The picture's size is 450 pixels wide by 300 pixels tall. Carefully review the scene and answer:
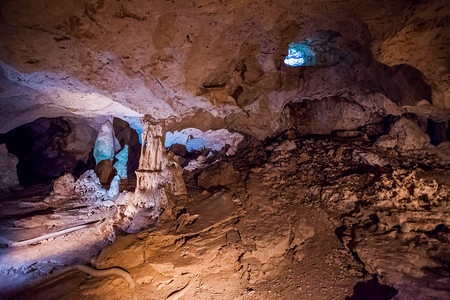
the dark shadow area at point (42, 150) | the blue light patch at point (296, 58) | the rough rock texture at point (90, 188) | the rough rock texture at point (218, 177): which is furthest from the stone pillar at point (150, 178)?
the dark shadow area at point (42, 150)

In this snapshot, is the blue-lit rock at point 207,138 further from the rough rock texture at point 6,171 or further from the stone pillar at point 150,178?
the rough rock texture at point 6,171

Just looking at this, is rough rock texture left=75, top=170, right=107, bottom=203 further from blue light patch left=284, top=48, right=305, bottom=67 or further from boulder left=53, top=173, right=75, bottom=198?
blue light patch left=284, top=48, right=305, bottom=67

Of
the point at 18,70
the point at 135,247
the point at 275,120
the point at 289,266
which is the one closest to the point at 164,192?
the point at 135,247

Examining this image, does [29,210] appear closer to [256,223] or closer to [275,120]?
[256,223]

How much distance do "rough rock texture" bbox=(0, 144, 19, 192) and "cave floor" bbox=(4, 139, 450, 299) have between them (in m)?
7.66

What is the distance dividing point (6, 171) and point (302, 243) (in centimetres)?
1147

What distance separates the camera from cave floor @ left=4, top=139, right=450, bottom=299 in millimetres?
2922

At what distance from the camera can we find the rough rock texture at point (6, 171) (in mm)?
8500

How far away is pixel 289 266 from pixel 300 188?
2.00 m

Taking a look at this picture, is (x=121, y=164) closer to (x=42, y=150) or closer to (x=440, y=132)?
(x=42, y=150)

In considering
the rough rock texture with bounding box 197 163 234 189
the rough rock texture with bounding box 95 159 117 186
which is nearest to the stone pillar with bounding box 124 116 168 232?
the rough rock texture with bounding box 197 163 234 189

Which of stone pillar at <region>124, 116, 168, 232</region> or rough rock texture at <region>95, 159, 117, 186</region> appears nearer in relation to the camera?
stone pillar at <region>124, 116, 168, 232</region>

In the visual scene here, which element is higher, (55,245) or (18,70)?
(18,70)

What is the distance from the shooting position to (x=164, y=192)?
5.34 m
